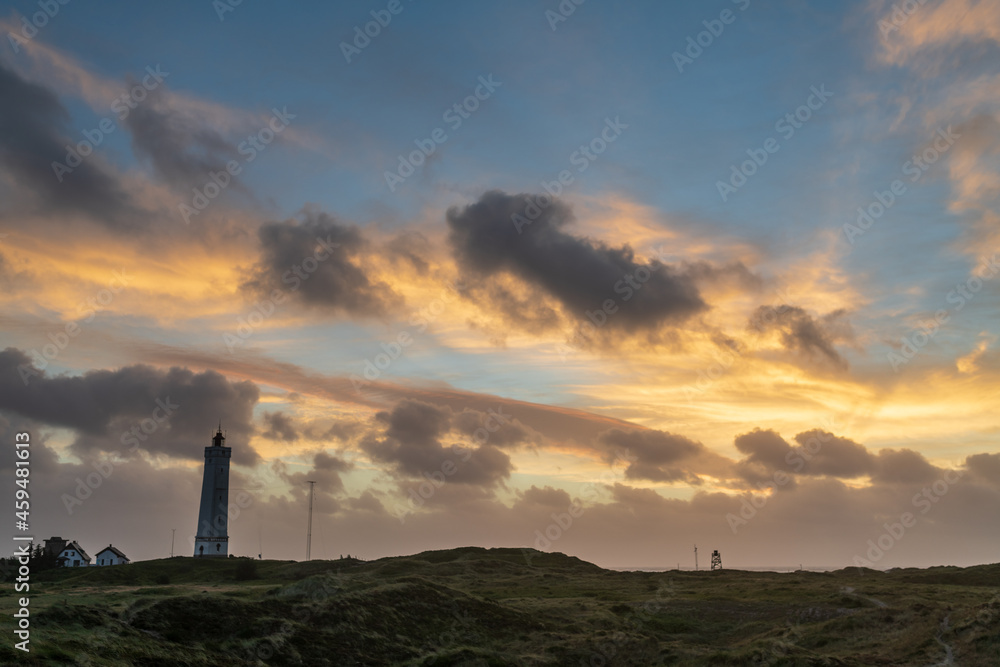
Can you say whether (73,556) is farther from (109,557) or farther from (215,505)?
(215,505)

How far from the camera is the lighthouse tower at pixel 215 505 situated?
160 meters

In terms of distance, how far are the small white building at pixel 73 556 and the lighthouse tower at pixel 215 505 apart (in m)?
34.7

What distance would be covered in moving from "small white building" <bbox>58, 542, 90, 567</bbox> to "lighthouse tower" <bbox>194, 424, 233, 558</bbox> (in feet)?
114

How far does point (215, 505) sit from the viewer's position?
6476 inches

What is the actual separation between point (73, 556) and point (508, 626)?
500 ft

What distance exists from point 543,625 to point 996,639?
35.4 m

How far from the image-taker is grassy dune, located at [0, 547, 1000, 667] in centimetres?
4347

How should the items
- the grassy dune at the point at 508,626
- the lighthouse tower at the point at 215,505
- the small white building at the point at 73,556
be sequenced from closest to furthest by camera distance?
the grassy dune at the point at 508,626, the lighthouse tower at the point at 215,505, the small white building at the point at 73,556

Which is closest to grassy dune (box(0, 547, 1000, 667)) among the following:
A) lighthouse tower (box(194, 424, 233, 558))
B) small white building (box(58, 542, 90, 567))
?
lighthouse tower (box(194, 424, 233, 558))

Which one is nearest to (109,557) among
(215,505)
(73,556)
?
(73,556)

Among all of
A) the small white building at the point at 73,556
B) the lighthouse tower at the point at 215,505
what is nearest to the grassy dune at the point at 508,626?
the lighthouse tower at the point at 215,505

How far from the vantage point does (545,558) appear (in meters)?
159

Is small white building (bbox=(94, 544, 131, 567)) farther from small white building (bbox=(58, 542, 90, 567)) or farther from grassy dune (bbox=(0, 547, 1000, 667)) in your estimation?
grassy dune (bbox=(0, 547, 1000, 667))

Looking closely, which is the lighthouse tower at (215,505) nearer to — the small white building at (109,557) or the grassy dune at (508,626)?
the small white building at (109,557)
